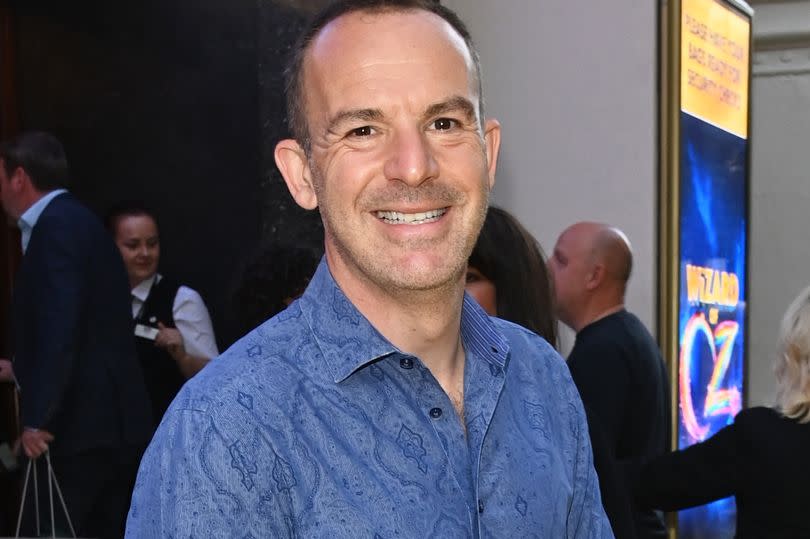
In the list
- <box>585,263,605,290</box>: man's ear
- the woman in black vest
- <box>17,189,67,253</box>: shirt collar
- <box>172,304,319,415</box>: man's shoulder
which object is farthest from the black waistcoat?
<box>172,304,319,415</box>: man's shoulder

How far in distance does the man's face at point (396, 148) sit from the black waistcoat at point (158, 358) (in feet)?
10.5

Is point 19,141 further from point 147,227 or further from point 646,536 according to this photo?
point 646,536

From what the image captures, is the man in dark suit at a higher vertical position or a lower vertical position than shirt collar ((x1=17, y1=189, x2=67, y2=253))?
lower

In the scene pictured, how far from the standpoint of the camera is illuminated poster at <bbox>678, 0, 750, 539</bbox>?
473 cm

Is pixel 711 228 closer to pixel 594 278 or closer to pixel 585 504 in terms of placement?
pixel 594 278

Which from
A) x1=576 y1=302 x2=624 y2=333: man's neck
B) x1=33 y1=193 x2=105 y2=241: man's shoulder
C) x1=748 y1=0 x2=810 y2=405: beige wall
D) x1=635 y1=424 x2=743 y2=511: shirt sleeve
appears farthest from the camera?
x1=748 y1=0 x2=810 y2=405: beige wall

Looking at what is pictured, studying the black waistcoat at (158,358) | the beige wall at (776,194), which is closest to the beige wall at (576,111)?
the black waistcoat at (158,358)

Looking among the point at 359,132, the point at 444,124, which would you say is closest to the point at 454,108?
the point at 444,124

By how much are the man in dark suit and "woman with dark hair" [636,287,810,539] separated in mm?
1964

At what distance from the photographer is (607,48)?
15.8 feet

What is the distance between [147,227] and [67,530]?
1.28 metres

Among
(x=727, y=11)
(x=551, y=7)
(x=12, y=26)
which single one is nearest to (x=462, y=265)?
(x=551, y=7)

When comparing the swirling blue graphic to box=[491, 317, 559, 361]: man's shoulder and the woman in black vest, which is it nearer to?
the woman in black vest

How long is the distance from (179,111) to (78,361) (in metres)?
1.35
